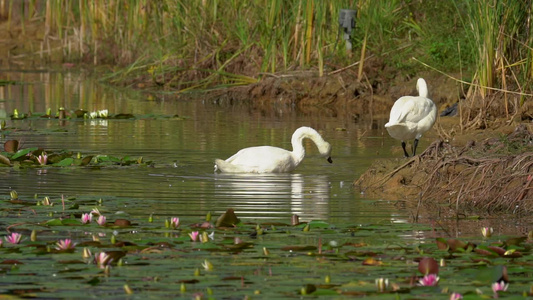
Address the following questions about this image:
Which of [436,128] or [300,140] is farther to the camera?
[436,128]

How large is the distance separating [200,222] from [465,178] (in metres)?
2.51

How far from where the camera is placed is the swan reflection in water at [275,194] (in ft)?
28.3

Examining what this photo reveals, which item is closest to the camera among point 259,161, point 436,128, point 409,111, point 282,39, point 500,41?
point 259,161

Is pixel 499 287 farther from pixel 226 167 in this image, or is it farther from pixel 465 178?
pixel 226 167

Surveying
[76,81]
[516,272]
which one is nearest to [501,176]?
[516,272]

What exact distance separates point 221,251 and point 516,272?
1.71 m

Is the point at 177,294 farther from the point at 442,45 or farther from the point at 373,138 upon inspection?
the point at 442,45

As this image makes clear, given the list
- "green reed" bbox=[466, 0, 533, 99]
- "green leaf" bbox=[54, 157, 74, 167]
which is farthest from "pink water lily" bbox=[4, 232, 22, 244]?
"green reed" bbox=[466, 0, 533, 99]

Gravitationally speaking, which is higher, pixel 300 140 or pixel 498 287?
pixel 300 140

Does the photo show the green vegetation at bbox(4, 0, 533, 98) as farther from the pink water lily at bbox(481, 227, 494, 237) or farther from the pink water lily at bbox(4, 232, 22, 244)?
the pink water lily at bbox(4, 232, 22, 244)

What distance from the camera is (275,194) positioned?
9.73 m

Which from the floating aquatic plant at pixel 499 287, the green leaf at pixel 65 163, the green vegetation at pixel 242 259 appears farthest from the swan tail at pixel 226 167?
the floating aquatic plant at pixel 499 287

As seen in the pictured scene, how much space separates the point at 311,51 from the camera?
21.1m

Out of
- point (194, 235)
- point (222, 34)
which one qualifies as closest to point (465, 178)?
point (194, 235)
